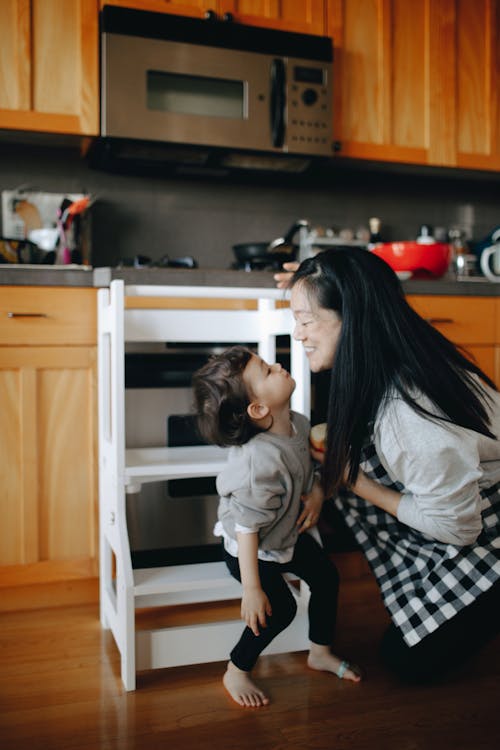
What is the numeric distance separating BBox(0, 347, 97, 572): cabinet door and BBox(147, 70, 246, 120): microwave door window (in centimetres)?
89

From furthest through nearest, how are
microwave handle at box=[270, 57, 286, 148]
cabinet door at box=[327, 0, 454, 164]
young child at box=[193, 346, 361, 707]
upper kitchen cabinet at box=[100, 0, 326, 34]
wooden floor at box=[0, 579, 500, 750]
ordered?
1. cabinet door at box=[327, 0, 454, 164]
2. microwave handle at box=[270, 57, 286, 148]
3. upper kitchen cabinet at box=[100, 0, 326, 34]
4. young child at box=[193, 346, 361, 707]
5. wooden floor at box=[0, 579, 500, 750]

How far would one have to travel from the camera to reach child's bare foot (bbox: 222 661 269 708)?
1.34 m

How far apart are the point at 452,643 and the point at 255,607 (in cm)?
43

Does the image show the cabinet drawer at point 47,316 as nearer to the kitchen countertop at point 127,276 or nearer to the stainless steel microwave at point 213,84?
the kitchen countertop at point 127,276

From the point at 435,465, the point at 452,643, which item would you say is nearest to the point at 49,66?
the point at 435,465

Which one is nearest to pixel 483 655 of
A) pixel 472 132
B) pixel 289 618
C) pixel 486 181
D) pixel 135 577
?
pixel 289 618

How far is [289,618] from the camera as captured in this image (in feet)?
4.53

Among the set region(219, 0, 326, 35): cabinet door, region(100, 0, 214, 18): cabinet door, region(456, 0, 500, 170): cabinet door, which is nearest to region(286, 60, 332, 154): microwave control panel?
region(219, 0, 326, 35): cabinet door

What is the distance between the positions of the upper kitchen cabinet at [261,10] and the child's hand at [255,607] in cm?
180

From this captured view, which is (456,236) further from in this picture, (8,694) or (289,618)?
(8,694)

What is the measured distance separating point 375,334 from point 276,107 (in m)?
1.34

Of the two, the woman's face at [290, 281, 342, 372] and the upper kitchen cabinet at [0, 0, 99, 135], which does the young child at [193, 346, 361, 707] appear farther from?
the upper kitchen cabinet at [0, 0, 99, 135]

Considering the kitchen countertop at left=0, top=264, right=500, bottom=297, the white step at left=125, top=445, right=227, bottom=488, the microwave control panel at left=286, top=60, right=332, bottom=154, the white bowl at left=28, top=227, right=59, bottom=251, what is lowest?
the white step at left=125, top=445, right=227, bottom=488

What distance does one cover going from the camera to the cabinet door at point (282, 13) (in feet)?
7.50
